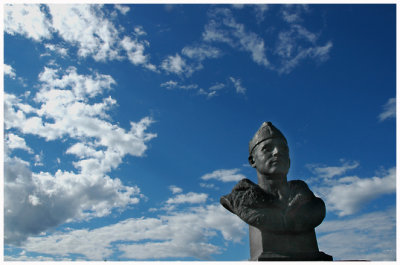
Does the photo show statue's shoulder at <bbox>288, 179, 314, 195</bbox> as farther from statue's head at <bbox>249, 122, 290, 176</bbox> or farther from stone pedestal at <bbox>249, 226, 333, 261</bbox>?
stone pedestal at <bbox>249, 226, 333, 261</bbox>

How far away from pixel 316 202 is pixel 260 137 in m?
1.96

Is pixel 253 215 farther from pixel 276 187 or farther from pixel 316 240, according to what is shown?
pixel 316 240

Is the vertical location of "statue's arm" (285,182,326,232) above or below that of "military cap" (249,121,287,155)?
below

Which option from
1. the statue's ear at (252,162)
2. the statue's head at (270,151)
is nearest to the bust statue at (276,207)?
the statue's head at (270,151)

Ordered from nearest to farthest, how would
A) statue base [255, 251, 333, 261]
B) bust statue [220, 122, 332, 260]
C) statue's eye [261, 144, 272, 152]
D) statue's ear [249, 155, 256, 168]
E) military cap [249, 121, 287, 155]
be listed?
statue base [255, 251, 333, 261] < bust statue [220, 122, 332, 260] < statue's eye [261, 144, 272, 152] < military cap [249, 121, 287, 155] < statue's ear [249, 155, 256, 168]

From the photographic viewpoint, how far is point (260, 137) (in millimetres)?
7527

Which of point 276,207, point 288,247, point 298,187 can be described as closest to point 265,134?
point 298,187

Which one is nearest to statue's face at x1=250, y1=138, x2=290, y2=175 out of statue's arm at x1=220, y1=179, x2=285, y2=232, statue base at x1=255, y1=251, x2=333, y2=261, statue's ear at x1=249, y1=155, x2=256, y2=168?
statue's ear at x1=249, y1=155, x2=256, y2=168

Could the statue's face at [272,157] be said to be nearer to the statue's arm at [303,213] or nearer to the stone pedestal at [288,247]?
the statue's arm at [303,213]

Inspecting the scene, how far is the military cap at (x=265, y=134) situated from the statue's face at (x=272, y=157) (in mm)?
93

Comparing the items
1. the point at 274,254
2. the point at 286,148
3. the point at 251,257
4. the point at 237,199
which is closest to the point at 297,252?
the point at 274,254

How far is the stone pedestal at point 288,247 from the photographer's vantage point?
20.0ft

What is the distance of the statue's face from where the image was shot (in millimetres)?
7074

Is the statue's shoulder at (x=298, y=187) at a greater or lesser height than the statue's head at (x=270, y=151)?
lesser
